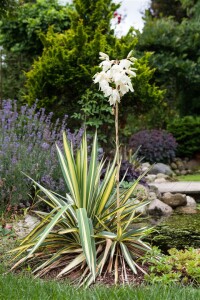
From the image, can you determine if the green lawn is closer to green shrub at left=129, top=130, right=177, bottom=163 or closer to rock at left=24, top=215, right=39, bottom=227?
rock at left=24, top=215, right=39, bottom=227

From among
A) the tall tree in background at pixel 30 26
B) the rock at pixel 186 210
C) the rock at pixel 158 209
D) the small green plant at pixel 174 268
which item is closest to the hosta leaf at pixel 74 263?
the small green plant at pixel 174 268

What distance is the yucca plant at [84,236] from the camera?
140 inches

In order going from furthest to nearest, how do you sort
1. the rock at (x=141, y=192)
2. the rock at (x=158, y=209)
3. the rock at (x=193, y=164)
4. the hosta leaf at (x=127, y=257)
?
the rock at (x=193, y=164), the rock at (x=158, y=209), the rock at (x=141, y=192), the hosta leaf at (x=127, y=257)

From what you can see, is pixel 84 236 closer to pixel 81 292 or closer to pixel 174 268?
pixel 81 292

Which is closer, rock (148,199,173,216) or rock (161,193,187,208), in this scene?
rock (148,199,173,216)

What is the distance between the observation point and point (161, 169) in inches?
520

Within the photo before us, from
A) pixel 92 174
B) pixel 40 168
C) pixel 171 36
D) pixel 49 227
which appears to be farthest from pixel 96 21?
pixel 171 36

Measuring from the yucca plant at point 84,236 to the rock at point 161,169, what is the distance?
8982 millimetres

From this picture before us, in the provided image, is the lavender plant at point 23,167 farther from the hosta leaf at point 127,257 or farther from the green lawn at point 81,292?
the green lawn at point 81,292

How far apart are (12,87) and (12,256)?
458 inches

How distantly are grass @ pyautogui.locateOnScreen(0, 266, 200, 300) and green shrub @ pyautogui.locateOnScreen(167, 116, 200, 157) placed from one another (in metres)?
12.1

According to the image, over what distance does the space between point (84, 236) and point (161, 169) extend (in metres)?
9.90

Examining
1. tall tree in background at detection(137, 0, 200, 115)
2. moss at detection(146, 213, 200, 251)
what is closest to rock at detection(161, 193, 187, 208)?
moss at detection(146, 213, 200, 251)

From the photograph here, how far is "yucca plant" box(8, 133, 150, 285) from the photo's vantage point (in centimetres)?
356
